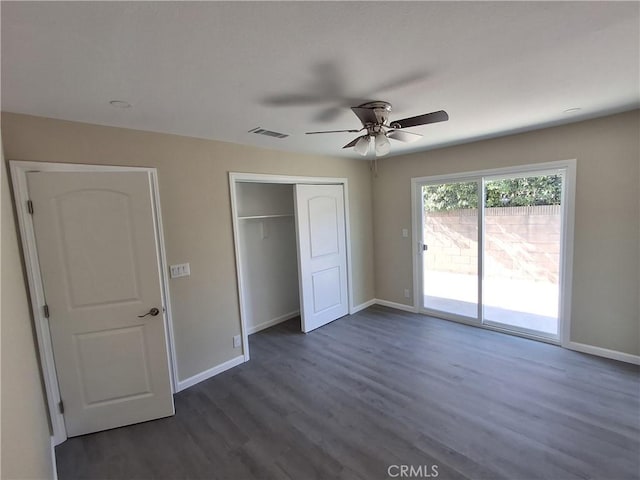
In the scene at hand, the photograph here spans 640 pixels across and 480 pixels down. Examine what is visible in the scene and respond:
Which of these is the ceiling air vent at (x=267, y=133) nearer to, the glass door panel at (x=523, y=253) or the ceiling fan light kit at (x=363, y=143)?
the ceiling fan light kit at (x=363, y=143)

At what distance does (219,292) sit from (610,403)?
3.52 m


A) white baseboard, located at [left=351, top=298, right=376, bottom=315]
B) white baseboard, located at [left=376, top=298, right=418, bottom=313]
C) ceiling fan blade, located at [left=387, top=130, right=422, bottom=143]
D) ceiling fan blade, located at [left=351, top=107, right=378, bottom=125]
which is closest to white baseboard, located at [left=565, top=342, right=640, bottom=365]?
white baseboard, located at [left=376, top=298, right=418, bottom=313]

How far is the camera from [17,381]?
145cm

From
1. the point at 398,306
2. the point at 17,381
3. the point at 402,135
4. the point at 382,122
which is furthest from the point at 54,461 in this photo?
the point at 398,306

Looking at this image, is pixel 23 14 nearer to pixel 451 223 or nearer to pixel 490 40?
pixel 490 40

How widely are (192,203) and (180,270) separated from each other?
64 centimetres

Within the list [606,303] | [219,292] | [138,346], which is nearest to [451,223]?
[606,303]

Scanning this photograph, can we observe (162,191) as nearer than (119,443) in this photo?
No

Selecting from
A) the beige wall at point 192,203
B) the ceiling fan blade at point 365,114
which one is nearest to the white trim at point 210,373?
the beige wall at point 192,203

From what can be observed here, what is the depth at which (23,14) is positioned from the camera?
1099 millimetres

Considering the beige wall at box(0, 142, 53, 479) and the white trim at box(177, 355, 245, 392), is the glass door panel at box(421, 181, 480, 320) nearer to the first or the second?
the white trim at box(177, 355, 245, 392)

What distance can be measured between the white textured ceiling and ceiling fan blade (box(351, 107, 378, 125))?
13cm

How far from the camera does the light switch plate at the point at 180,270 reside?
2.77 metres

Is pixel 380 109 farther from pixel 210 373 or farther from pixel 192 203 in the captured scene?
pixel 210 373
